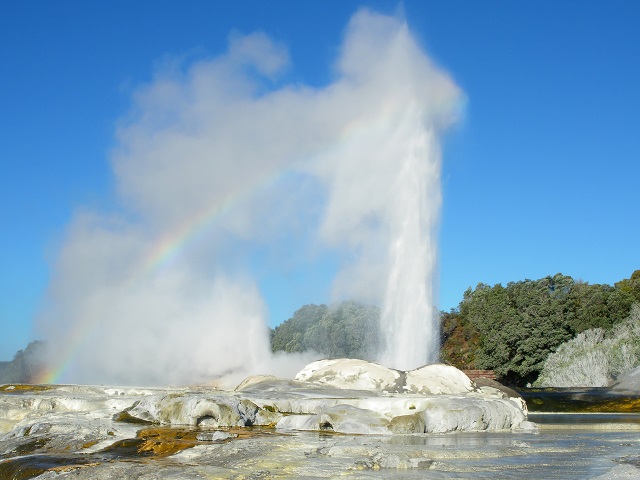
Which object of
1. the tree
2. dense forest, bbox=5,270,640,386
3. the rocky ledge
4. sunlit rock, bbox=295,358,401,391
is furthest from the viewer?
the tree

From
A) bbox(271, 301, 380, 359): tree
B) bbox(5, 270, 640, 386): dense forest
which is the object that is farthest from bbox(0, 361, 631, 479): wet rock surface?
bbox(271, 301, 380, 359): tree

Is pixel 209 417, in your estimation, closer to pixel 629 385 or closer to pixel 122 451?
pixel 122 451

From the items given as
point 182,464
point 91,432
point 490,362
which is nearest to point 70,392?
point 91,432

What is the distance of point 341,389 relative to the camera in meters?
17.7

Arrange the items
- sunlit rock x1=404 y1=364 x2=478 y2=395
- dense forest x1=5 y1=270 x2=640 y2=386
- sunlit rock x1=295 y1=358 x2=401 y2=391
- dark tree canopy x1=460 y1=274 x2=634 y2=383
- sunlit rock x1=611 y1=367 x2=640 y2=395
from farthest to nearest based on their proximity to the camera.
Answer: dark tree canopy x1=460 y1=274 x2=634 y2=383, dense forest x1=5 y1=270 x2=640 y2=386, sunlit rock x1=611 y1=367 x2=640 y2=395, sunlit rock x1=295 y1=358 x2=401 y2=391, sunlit rock x1=404 y1=364 x2=478 y2=395

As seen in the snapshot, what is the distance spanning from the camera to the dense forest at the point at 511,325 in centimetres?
4803

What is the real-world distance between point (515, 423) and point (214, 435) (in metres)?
7.15

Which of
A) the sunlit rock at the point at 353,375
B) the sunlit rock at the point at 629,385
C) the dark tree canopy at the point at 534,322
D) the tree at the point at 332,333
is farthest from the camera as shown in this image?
the tree at the point at 332,333

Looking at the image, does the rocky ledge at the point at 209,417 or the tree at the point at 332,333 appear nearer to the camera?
the rocky ledge at the point at 209,417

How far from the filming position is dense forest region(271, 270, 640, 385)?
4803 cm

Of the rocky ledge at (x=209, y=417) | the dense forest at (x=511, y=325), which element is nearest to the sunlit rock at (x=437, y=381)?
the rocky ledge at (x=209, y=417)

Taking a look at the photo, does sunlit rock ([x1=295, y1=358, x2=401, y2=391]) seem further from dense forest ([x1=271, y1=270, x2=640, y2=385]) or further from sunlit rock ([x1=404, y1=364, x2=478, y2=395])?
dense forest ([x1=271, y1=270, x2=640, y2=385])

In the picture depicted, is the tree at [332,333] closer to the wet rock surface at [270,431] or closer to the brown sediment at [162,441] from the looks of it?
the wet rock surface at [270,431]

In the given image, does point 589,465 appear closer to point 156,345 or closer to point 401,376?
point 401,376
